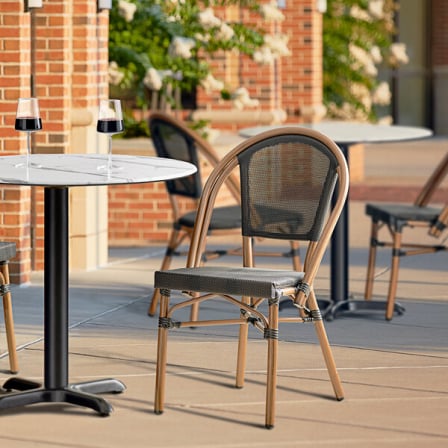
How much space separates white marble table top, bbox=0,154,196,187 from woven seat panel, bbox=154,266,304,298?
390 mm

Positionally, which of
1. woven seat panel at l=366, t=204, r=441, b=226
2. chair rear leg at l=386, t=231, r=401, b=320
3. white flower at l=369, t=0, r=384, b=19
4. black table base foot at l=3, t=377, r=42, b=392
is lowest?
black table base foot at l=3, t=377, r=42, b=392

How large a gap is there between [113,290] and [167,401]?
2.75 meters

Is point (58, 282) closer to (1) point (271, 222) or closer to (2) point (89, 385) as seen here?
(2) point (89, 385)

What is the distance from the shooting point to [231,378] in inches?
232

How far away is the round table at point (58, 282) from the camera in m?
5.28

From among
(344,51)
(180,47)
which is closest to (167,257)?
(180,47)

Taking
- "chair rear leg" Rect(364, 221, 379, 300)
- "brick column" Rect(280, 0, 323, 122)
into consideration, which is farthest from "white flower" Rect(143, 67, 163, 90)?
"brick column" Rect(280, 0, 323, 122)

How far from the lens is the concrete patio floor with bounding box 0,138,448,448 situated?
16.4 feet

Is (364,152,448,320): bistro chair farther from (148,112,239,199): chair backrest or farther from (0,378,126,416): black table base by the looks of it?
(0,378,126,416): black table base

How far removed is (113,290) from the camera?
819 centimetres

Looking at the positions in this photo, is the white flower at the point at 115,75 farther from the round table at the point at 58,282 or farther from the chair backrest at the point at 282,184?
the round table at the point at 58,282

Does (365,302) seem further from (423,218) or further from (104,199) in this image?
(104,199)

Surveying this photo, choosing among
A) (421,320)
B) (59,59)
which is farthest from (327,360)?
(59,59)

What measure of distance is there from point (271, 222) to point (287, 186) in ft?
0.56
